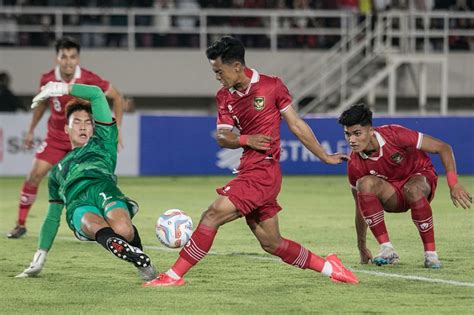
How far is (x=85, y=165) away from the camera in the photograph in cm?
972

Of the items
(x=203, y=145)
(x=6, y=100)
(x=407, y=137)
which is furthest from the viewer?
(x=6, y=100)

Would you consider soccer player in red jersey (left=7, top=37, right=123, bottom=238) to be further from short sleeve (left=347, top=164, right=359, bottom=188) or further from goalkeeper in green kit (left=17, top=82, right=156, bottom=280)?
short sleeve (left=347, top=164, right=359, bottom=188)

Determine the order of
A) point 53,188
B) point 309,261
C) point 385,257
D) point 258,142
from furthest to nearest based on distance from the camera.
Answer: point 385,257 < point 53,188 < point 309,261 < point 258,142

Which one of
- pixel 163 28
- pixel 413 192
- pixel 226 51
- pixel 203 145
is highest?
pixel 226 51

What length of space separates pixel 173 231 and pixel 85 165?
949 mm

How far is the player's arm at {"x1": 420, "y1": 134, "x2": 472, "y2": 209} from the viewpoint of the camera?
9797 millimetres

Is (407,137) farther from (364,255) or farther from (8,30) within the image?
(8,30)

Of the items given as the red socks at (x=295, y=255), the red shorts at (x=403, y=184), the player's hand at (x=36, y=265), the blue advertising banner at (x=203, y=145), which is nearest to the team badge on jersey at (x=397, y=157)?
the red shorts at (x=403, y=184)

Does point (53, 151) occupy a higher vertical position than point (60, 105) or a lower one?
lower

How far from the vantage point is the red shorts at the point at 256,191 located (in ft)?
29.4

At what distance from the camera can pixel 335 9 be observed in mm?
30562

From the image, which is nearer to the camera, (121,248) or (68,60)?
(121,248)

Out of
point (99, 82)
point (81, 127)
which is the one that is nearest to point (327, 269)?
point (81, 127)

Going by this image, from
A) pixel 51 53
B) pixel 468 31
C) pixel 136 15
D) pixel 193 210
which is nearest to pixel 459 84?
pixel 468 31
